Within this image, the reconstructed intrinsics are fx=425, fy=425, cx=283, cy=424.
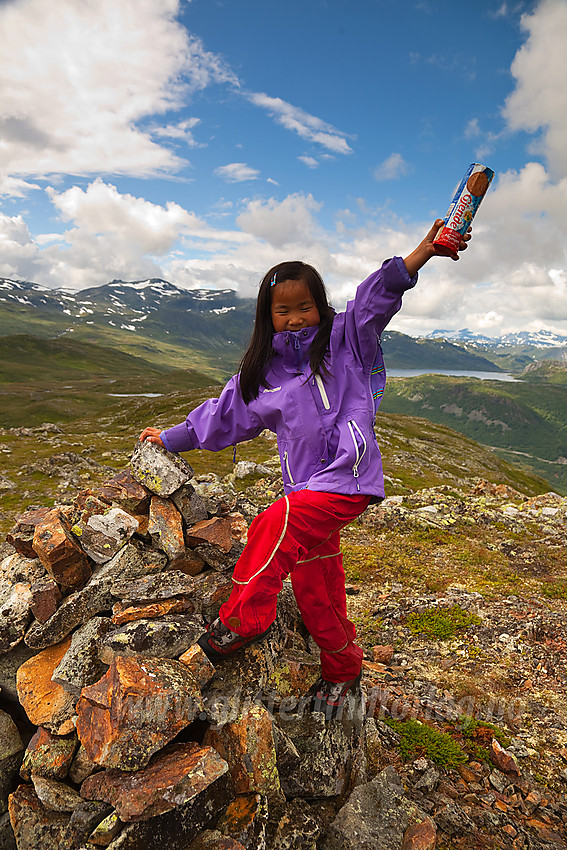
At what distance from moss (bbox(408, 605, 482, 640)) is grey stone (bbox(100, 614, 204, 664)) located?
6393 millimetres

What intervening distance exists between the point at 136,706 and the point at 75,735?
4.50 feet

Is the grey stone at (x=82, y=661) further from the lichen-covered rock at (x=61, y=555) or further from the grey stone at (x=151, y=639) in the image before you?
the lichen-covered rock at (x=61, y=555)

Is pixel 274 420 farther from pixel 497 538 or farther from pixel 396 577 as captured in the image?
pixel 497 538

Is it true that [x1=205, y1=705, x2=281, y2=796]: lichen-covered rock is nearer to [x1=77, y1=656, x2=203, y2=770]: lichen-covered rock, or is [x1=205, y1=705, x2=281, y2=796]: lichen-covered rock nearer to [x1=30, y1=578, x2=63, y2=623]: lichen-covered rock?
[x1=77, y1=656, x2=203, y2=770]: lichen-covered rock

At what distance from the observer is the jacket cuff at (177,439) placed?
20.6ft

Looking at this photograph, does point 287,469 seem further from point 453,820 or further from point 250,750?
point 453,820

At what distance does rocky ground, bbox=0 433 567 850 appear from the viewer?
415 centimetres

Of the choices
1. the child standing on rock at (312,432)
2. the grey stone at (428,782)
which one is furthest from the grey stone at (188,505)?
the grey stone at (428,782)

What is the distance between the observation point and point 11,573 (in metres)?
6.52

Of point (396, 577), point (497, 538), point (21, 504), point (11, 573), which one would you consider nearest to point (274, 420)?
point (11, 573)

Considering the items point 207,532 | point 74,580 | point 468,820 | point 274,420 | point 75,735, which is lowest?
point 468,820

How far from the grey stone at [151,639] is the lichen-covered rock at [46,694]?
68cm

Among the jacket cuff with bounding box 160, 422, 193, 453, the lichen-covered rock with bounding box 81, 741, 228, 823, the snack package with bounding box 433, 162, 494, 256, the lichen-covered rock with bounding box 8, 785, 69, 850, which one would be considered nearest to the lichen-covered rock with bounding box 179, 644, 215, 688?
the lichen-covered rock with bounding box 81, 741, 228, 823

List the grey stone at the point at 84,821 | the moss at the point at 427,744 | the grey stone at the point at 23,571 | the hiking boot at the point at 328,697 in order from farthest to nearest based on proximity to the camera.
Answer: the grey stone at the point at 23,571, the moss at the point at 427,744, the hiking boot at the point at 328,697, the grey stone at the point at 84,821
